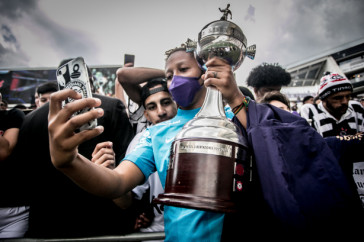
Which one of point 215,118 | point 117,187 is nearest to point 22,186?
point 117,187

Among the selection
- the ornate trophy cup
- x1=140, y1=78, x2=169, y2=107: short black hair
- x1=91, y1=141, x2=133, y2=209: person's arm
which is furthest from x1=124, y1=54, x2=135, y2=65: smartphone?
the ornate trophy cup

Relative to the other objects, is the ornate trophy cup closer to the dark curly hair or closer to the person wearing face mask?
the person wearing face mask

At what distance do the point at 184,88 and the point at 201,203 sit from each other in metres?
0.97

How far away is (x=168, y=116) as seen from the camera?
2.32 m

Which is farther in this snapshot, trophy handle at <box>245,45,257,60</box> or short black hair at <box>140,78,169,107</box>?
short black hair at <box>140,78,169,107</box>

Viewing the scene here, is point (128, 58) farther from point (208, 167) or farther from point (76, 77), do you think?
point (208, 167)

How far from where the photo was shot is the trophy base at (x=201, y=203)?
646mm

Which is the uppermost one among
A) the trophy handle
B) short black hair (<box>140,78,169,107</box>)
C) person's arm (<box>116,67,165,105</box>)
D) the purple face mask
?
person's arm (<box>116,67,165,105</box>)

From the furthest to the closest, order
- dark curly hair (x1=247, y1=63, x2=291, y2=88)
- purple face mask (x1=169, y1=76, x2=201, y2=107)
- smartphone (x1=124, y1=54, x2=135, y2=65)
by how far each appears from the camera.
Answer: dark curly hair (x1=247, y1=63, x2=291, y2=88), smartphone (x1=124, y1=54, x2=135, y2=65), purple face mask (x1=169, y1=76, x2=201, y2=107)

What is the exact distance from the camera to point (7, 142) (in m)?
2.12

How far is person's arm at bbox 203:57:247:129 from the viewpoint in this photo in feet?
2.98

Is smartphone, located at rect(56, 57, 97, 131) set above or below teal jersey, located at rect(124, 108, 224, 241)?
above

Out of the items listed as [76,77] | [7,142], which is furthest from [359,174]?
[7,142]

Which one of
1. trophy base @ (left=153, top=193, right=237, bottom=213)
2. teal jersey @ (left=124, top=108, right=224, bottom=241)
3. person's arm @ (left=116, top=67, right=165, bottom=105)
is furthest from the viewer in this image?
person's arm @ (left=116, top=67, right=165, bottom=105)
